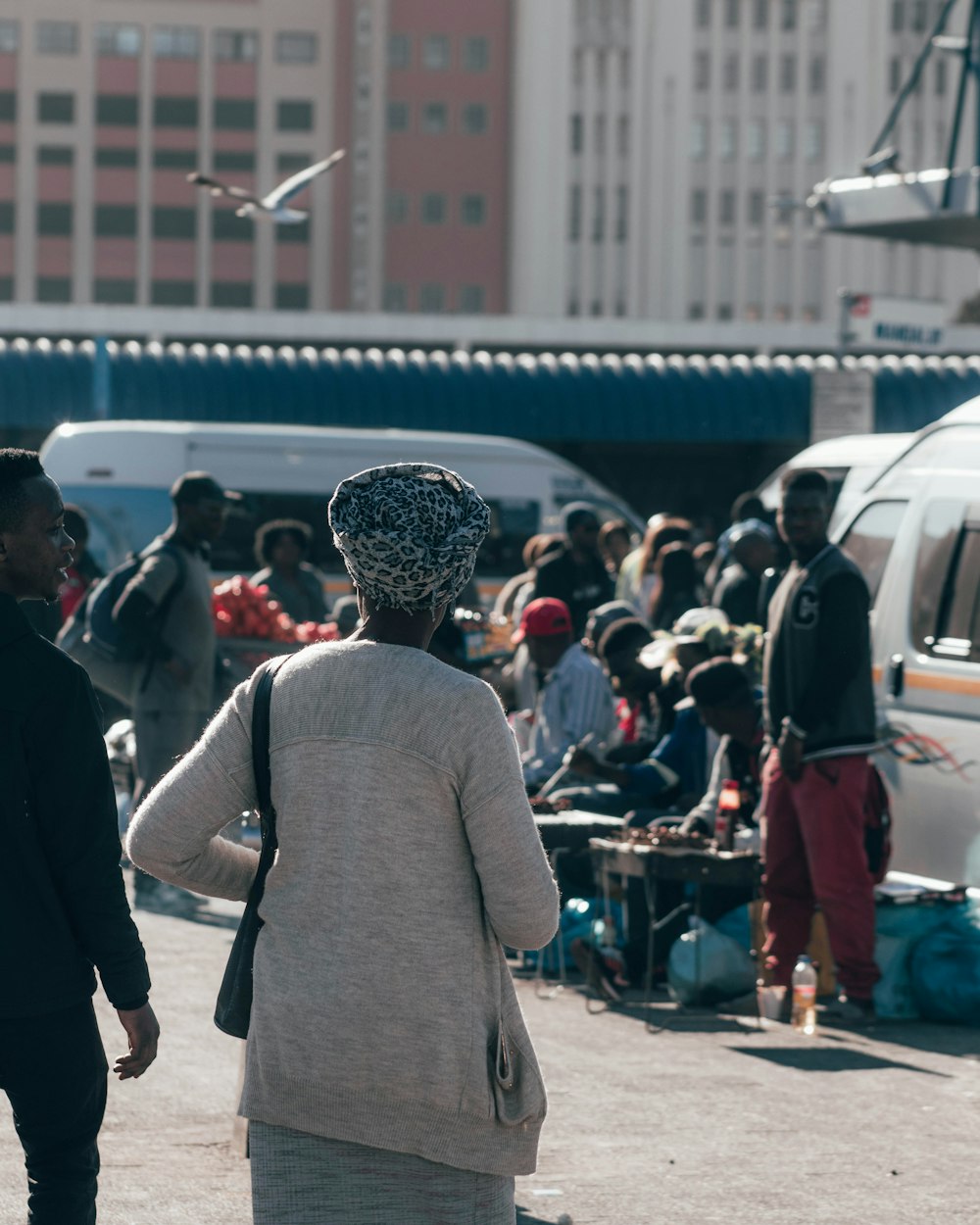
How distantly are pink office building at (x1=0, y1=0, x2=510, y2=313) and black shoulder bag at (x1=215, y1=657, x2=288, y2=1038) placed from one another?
8945cm

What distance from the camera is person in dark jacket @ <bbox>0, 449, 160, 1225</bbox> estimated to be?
11.7ft

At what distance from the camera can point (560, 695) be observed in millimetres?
9508

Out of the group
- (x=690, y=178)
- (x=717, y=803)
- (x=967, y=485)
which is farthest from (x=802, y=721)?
(x=690, y=178)

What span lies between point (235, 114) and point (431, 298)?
11.3 meters

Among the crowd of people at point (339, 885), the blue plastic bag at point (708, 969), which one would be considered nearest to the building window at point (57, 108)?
the blue plastic bag at point (708, 969)

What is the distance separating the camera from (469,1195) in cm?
310

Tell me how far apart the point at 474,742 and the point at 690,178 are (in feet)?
357

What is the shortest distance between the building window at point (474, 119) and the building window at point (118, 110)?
46.0 feet

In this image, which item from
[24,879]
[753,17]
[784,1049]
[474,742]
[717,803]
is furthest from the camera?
[753,17]

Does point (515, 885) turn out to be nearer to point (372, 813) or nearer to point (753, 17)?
point (372, 813)

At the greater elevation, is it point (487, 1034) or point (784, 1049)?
point (487, 1034)

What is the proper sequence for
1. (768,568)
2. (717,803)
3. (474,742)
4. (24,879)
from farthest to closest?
(768,568) → (717,803) → (24,879) → (474,742)

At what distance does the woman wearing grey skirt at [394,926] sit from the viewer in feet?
10.0

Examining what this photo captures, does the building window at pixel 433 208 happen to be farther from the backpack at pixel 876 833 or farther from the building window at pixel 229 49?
the backpack at pixel 876 833
